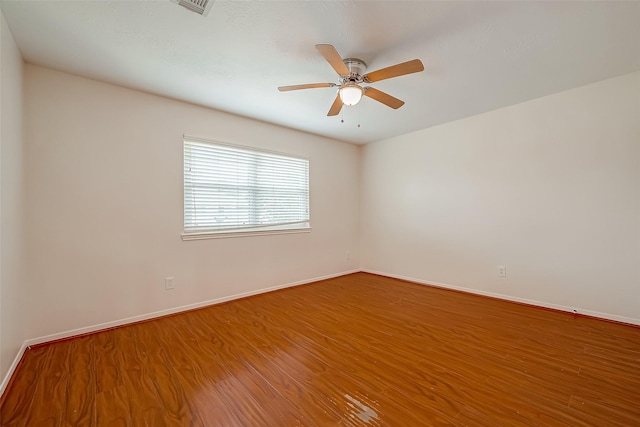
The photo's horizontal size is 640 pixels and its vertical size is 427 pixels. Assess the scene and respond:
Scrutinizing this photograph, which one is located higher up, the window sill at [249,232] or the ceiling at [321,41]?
the ceiling at [321,41]

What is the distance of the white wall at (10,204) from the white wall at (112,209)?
6.4 inches

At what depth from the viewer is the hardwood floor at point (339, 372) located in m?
1.44

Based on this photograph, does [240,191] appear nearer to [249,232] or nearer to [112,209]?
[249,232]

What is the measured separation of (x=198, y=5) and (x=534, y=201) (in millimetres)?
3809

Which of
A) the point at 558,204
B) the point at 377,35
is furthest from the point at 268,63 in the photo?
the point at 558,204

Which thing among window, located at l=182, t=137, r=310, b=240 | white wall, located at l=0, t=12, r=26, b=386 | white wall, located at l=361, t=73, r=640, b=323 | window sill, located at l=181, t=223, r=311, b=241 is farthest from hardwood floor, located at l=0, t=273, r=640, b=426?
window, located at l=182, t=137, r=310, b=240

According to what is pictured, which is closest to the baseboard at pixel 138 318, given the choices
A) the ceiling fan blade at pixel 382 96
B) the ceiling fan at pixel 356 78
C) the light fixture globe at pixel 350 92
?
the ceiling fan at pixel 356 78

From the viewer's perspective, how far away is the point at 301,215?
13.9 feet

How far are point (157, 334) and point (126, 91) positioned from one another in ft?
8.04

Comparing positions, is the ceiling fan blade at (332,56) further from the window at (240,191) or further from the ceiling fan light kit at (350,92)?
the window at (240,191)

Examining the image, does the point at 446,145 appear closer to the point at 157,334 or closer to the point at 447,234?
the point at 447,234

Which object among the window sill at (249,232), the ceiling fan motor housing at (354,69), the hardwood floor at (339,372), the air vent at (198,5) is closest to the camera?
the hardwood floor at (339,372)

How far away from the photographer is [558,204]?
2967 millimetres

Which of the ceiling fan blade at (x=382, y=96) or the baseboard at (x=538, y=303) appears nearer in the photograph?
the ceiling fan blade at (x=382, y=96)
